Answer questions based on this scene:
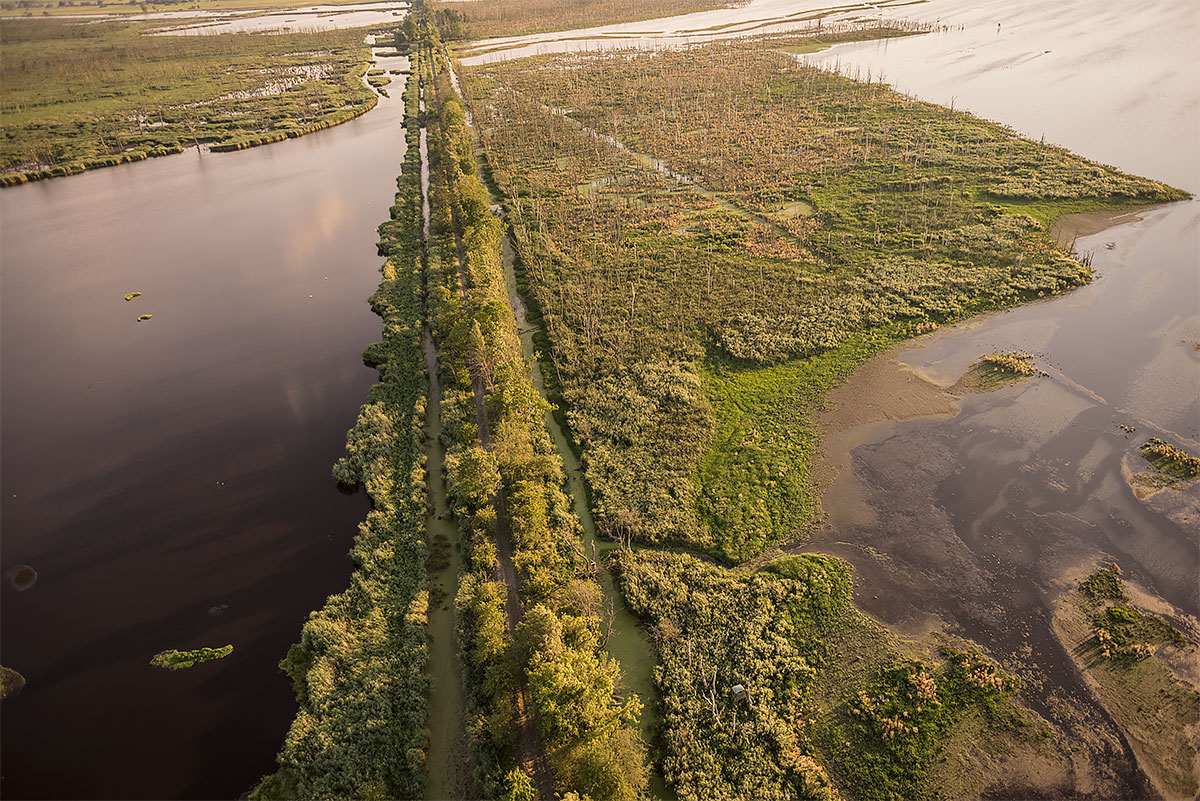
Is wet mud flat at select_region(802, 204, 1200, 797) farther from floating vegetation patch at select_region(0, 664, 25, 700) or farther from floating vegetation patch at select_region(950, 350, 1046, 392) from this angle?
floating vegetation patch at select_region(0, 664, 25, 700)

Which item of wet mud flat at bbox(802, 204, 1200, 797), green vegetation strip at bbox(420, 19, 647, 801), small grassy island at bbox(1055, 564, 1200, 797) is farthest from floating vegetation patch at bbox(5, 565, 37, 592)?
small grassy island at bbox(1055, 564, 1200, 797)

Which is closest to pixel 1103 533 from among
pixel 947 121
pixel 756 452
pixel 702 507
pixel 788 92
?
pixel 756 452

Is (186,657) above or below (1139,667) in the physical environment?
below

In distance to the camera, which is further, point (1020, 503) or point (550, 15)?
point (550, 15)

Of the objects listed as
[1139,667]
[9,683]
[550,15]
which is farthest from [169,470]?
[550,15]

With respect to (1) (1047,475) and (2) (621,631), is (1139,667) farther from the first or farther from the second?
(2) (621,631)

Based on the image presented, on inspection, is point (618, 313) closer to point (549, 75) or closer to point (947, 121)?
point (947, 121)
